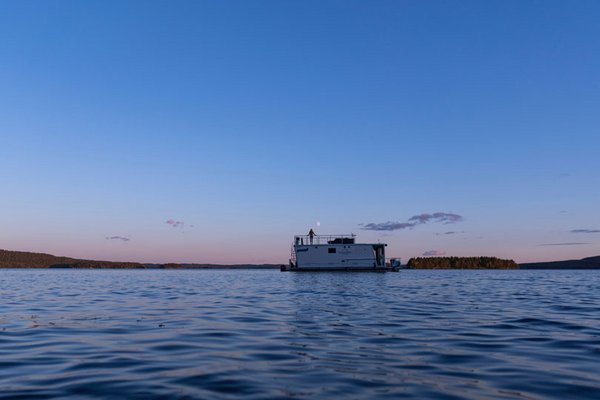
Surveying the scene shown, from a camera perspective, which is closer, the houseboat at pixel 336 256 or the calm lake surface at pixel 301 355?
the calm lake surface at pixel 301 355

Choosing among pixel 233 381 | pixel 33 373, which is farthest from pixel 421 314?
pixel 33 373

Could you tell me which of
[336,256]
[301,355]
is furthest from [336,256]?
[301,355]

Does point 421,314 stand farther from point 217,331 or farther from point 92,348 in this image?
point 92,348

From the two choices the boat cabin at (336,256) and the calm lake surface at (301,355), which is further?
the boat cabin at (336,256)

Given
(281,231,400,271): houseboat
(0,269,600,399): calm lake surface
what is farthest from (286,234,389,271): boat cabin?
(0,269,600,399): calm lake surface

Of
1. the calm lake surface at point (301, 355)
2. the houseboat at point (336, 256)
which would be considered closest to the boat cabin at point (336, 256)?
the houseboat at point (336, 256)

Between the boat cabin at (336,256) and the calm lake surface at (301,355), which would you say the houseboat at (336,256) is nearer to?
the boat cabin at (336,256)

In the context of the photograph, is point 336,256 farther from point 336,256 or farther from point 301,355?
point 301,355

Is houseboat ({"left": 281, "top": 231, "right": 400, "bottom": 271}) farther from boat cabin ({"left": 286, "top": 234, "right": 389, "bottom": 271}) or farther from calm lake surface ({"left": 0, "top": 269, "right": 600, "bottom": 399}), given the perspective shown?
calm lake surface ({"left": 0, "top": 269, "right": 600, "bottom": 399})

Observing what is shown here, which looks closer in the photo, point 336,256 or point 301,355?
point 301,355

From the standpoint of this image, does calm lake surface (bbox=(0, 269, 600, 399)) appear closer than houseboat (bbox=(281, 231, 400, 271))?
Yes

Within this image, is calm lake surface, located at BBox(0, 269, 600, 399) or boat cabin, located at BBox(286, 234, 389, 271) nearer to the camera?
calm lake surface, located at BBox(0, 269, 600, 399)

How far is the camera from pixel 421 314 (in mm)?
17250

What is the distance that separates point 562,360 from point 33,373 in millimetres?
10380
